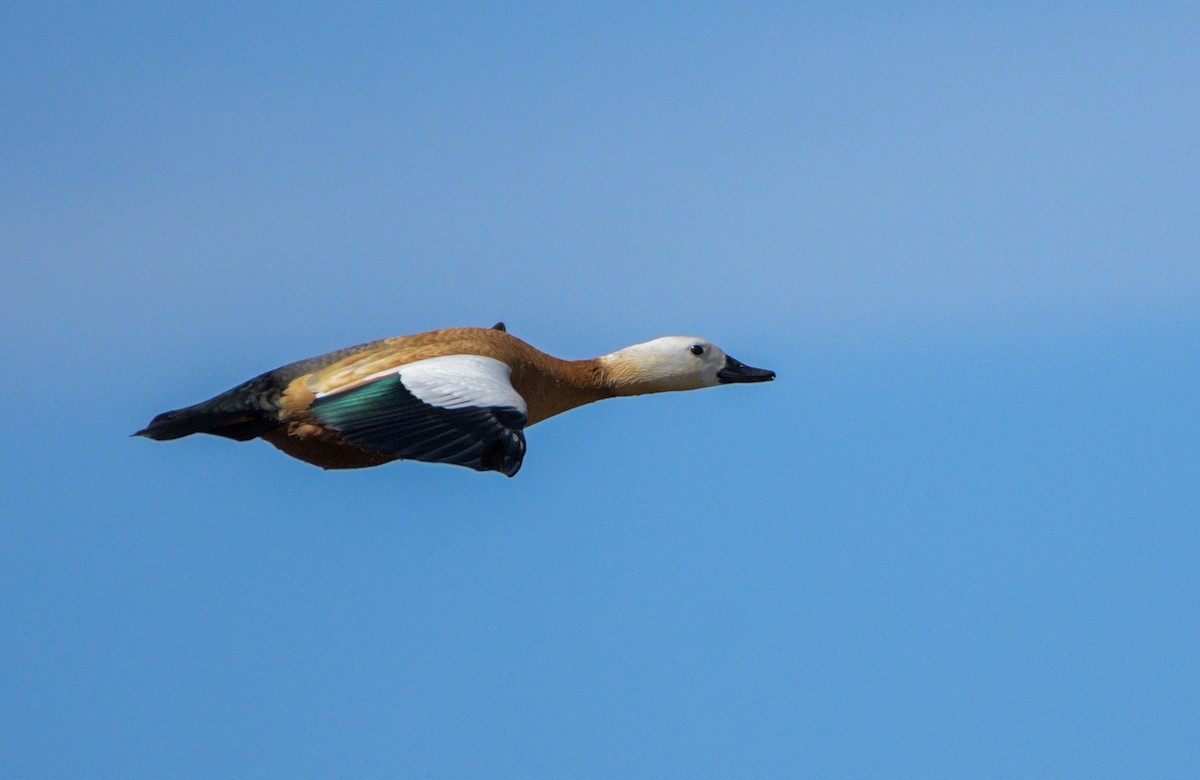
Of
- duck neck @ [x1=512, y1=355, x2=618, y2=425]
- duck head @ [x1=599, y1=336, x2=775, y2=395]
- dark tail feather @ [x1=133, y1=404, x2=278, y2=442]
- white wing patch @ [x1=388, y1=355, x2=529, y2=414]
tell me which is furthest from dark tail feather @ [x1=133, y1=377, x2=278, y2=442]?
duck head @ [x1=599, y1=336, x2=775, y2=395]

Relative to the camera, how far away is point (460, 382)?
1171 cm

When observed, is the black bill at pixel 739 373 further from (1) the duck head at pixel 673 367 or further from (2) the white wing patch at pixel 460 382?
(2) the white wing patch at pixel 460 382

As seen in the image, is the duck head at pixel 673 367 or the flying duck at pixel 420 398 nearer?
the flying duck at pixel 420 398

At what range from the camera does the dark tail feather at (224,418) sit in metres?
12.4

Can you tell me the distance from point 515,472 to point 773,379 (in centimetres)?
480

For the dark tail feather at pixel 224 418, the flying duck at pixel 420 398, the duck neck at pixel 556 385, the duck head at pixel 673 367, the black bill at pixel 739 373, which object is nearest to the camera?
the flying duck at pixel 420 398

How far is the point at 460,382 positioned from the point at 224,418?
1.75 metres

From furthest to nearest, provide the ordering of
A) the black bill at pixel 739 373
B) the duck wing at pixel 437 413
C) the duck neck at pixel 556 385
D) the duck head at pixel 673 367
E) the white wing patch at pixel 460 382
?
the black bill at pixel 739 373, the duck head at pixel 673 367, the duck neck at pixel 556 385, the white wing patch at pixel 460 382, the duck wing at pixel 437 413

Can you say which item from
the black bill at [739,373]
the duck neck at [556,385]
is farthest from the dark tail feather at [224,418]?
the black bill at [739,373]

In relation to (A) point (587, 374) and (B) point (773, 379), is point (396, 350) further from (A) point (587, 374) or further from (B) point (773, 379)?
(B) point (773, 379)

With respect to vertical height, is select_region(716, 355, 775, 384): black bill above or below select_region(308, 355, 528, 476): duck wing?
above

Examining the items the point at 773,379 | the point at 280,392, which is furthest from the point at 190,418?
the point at 773,379

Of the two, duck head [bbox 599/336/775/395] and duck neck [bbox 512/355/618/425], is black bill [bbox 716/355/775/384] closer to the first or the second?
duck head [bbox 599/336/775/395]

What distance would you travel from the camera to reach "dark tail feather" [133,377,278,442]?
12.4 metres
